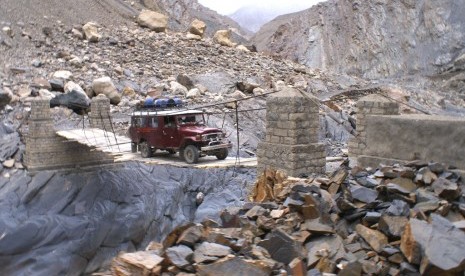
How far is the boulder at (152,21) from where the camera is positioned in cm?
3834

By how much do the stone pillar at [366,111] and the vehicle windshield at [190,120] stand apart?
16.9 feet

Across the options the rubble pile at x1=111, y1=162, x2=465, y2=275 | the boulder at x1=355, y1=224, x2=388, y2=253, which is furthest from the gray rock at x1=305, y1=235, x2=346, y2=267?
the boulder at x1=355, y1=224, x2=388, y2=253

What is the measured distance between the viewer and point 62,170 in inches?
730

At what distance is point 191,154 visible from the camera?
14.7m

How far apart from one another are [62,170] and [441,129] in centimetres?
1485

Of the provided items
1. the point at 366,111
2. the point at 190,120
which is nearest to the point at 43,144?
the point at 190,120

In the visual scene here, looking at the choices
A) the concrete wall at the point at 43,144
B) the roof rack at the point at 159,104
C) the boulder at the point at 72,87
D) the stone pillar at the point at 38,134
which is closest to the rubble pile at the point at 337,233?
the roof rack at the point at 159,104

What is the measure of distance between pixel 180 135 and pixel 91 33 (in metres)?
20.0

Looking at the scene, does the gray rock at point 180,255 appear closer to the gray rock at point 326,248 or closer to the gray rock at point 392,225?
the gray rock at point 326,248

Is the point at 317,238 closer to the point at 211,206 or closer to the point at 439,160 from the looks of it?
the point at 439,160

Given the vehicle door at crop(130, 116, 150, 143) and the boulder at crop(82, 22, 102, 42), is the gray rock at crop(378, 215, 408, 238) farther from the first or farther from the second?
the boulder at crop(82, 22, 102, 42)

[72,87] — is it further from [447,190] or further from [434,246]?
[434,246]

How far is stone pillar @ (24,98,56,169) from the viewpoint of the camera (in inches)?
702

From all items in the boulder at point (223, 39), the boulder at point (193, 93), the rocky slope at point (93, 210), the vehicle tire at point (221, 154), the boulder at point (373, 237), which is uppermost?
the boulder at point (223, 39)
